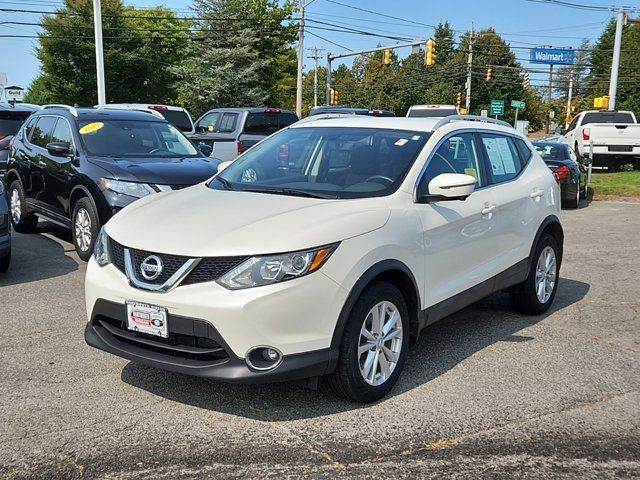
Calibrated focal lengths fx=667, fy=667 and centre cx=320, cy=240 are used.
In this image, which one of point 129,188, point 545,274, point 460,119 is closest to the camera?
point 460,119

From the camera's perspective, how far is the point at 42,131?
29.3 ft

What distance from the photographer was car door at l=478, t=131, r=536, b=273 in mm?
5309

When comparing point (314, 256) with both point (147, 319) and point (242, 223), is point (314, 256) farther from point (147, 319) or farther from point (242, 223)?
point (147, 319)

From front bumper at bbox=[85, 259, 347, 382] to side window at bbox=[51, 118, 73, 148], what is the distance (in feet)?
16.7

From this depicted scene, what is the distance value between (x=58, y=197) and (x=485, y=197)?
213 inches

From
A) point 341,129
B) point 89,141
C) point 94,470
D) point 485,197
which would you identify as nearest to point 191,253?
point 94,470

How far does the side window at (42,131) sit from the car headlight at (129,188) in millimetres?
1942

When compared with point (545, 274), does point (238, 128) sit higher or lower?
higher

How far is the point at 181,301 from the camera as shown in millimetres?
3480

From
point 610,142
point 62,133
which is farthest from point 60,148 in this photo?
point 610,142

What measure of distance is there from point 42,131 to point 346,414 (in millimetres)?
6836

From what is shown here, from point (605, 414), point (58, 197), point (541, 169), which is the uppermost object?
point (541, 169)

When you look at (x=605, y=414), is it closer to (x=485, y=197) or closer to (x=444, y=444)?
(x=444, y=444)

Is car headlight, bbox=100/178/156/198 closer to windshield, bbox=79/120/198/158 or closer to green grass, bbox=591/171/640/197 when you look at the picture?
windshield, bbox=79/120/198/158
